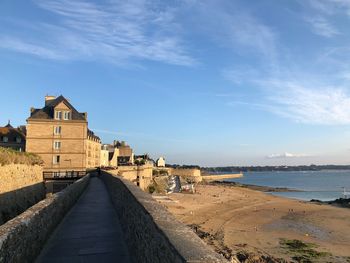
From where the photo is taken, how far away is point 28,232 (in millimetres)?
6965

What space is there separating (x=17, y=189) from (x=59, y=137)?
23228 mm

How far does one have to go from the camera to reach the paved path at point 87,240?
26.5 ft

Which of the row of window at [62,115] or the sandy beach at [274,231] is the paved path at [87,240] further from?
the row of window at [62,115]

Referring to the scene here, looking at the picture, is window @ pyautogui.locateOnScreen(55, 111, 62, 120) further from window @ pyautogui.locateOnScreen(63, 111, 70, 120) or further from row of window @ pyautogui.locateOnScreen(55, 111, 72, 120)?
window @ pyautogui.locateOnScreen(63, 111, 70, 120)

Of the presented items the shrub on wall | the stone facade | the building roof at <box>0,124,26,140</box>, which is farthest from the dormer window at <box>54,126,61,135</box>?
the stone facade

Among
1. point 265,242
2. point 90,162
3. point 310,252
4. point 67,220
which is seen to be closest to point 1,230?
point 67,220

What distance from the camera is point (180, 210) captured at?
42.0 metres

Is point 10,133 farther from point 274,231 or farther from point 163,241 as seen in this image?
point 163,241

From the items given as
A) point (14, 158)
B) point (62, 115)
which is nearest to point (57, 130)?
point (62, 115)

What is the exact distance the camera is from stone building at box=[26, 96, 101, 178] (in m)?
44.2

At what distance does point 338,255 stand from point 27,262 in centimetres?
2184

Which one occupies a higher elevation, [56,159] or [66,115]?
[66,115]

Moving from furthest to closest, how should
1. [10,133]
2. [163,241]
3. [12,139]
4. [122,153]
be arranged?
[122,153] < [10,133] < [12,139] < [163,241]

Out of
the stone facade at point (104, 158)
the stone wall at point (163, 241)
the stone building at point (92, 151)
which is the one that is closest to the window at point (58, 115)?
the stone building at point (92, 151)
